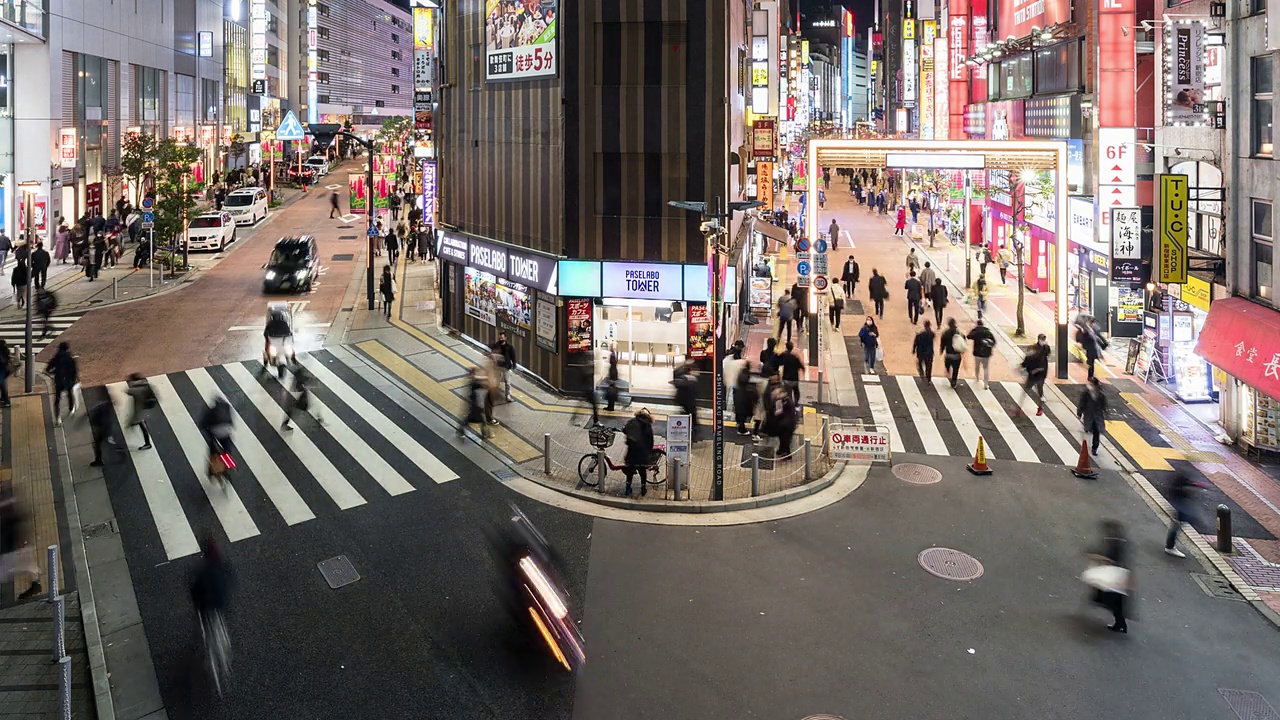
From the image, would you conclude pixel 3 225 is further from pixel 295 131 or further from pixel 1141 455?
pixel 1141 455

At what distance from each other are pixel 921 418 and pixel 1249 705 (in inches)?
477

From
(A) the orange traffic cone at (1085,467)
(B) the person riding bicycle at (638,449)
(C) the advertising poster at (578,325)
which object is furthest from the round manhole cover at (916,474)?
(C) the advertising poster at (578,325)

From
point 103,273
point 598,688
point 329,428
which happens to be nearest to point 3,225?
point 103,273

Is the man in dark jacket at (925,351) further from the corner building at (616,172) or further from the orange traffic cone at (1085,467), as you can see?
the orange traffic cone at (1085,467)

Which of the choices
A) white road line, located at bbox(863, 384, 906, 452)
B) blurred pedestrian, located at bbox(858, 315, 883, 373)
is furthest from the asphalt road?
white road line, located at bbox(863, 384, 906, 452)

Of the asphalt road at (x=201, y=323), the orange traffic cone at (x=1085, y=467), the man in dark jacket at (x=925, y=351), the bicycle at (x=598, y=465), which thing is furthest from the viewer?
the asphalt road at (x=201, y=323)

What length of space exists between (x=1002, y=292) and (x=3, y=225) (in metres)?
45.4

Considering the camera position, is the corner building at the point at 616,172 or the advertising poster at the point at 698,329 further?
the advertising poster at the point at 698,329

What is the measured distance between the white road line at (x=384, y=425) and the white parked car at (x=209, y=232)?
23.8 meters

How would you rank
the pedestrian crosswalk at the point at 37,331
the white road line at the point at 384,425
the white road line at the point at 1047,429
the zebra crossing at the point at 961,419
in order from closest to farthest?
the white road line at the point at 384,425 < the white road line at the point at 1047,429 < the zebra crossing at the point at 961,419 < the pedestrian crosswalk at the point at 37,331

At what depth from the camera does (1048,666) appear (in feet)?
34.7

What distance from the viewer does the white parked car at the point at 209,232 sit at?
4625 centimetres

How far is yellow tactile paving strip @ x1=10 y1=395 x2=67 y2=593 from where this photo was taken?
13.7 m

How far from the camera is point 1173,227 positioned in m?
20.6
